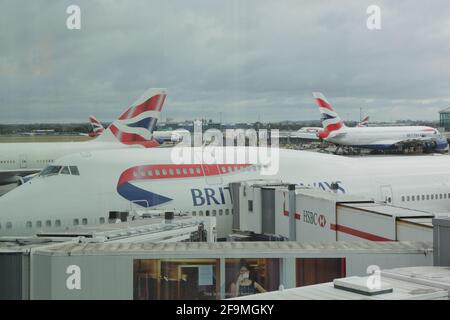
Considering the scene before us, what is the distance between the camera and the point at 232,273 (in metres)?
6.27

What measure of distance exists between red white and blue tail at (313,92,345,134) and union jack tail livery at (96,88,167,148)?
84.4 ft

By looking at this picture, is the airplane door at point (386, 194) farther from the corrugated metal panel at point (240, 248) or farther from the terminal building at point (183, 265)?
the corrugated metal panel at point (240, 248)

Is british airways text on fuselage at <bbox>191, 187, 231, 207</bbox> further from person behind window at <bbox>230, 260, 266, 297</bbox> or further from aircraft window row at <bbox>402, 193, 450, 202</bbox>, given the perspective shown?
person behind window at <bbox>230, 260, 266, 297</bbox>

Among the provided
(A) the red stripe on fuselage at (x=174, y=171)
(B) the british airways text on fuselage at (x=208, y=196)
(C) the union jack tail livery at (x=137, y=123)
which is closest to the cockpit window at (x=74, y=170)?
(A) the red stripe on fuselage at (x=174, y=171)

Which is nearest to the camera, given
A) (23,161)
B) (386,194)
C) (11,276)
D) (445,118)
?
(11,276)

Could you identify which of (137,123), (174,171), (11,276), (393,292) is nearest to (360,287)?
(393,292)

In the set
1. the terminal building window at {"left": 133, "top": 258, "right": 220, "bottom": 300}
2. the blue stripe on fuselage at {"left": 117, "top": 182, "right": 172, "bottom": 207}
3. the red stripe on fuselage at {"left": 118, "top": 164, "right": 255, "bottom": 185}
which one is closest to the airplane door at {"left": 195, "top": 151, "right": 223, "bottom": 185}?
the red stripe on fuselage at {"left": 118, "top": 164, "right": 255, "bottom": 185}

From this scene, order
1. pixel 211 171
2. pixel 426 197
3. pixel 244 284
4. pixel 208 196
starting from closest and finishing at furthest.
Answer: pixel 244 284
pixel 208 196
pixel 211 171
pixel 426 197

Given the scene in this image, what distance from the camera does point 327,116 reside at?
5469cm

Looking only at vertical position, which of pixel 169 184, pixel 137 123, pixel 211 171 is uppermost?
pixel 137 123

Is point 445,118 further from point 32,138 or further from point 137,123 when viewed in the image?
point 32,138

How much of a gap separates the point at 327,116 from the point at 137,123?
1080 inches

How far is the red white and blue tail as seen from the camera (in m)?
54.2
